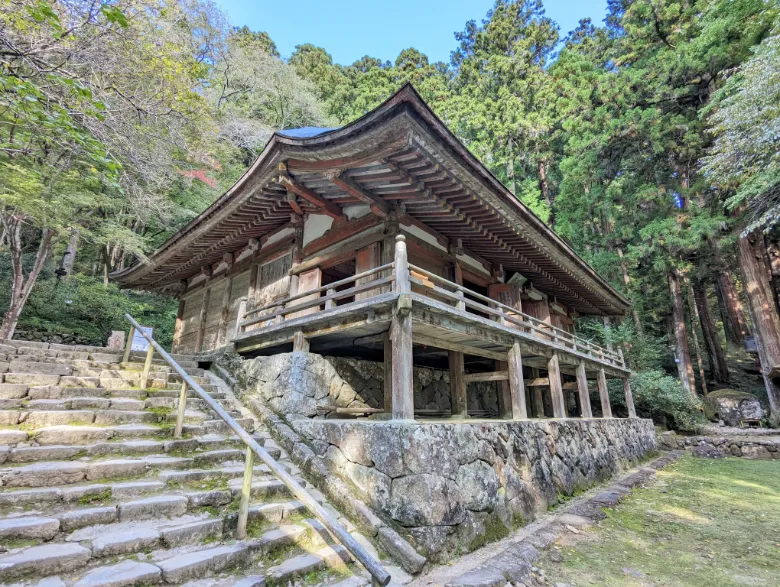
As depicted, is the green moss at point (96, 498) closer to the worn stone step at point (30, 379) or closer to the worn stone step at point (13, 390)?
the worn stone step at point (13, 390)

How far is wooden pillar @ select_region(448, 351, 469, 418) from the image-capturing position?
316 inches

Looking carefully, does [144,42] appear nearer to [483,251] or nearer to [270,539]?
[483,251]

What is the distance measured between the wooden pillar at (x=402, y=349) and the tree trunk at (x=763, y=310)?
16.6m

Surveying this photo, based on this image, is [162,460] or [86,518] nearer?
[86,518]

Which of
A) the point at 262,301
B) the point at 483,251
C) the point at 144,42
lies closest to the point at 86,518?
the point at 262,301

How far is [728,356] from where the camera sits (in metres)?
24.0

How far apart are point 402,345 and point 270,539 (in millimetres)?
2728

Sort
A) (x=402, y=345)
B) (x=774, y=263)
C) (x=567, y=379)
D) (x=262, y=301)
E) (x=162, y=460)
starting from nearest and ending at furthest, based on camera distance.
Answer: (x=162, y=460) < (x=402, y=345) < (x=262, y=301) < (x=567, y=379) < (x=774, y=263)

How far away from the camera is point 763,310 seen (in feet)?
48.0

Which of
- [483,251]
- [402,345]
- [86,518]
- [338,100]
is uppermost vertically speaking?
[338,100]

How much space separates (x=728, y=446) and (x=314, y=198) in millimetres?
15285

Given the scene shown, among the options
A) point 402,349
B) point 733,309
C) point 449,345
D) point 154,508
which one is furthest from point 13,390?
point 733,309

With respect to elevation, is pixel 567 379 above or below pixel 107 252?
below

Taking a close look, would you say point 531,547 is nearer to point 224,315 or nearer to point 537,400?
point 537,400
